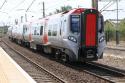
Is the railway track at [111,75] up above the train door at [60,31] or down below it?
below

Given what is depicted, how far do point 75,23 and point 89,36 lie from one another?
1.05 meters

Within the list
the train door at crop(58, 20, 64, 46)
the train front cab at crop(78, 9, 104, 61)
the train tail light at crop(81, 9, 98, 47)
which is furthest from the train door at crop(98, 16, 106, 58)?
the train door at crop(58, 20, 64, 46)

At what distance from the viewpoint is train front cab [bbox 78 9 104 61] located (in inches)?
823

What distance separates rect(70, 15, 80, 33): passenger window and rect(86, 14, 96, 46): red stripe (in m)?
0.56

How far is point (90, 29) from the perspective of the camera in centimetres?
2100

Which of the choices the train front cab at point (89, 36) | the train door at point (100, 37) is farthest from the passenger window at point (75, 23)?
the train door at point (100, 37)

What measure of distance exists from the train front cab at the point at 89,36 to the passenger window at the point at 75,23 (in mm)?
330

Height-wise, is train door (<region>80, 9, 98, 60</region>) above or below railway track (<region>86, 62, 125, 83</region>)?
above

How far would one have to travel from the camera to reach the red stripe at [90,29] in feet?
68.6

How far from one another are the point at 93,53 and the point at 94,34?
99 cm

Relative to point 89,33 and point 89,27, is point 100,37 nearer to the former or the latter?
point 89,33

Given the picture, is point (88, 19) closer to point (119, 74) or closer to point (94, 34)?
point (94, 34)

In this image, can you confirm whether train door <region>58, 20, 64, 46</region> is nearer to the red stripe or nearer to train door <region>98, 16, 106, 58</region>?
the red stripe

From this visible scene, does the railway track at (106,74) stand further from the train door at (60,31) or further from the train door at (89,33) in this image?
the train door at (60,31)
